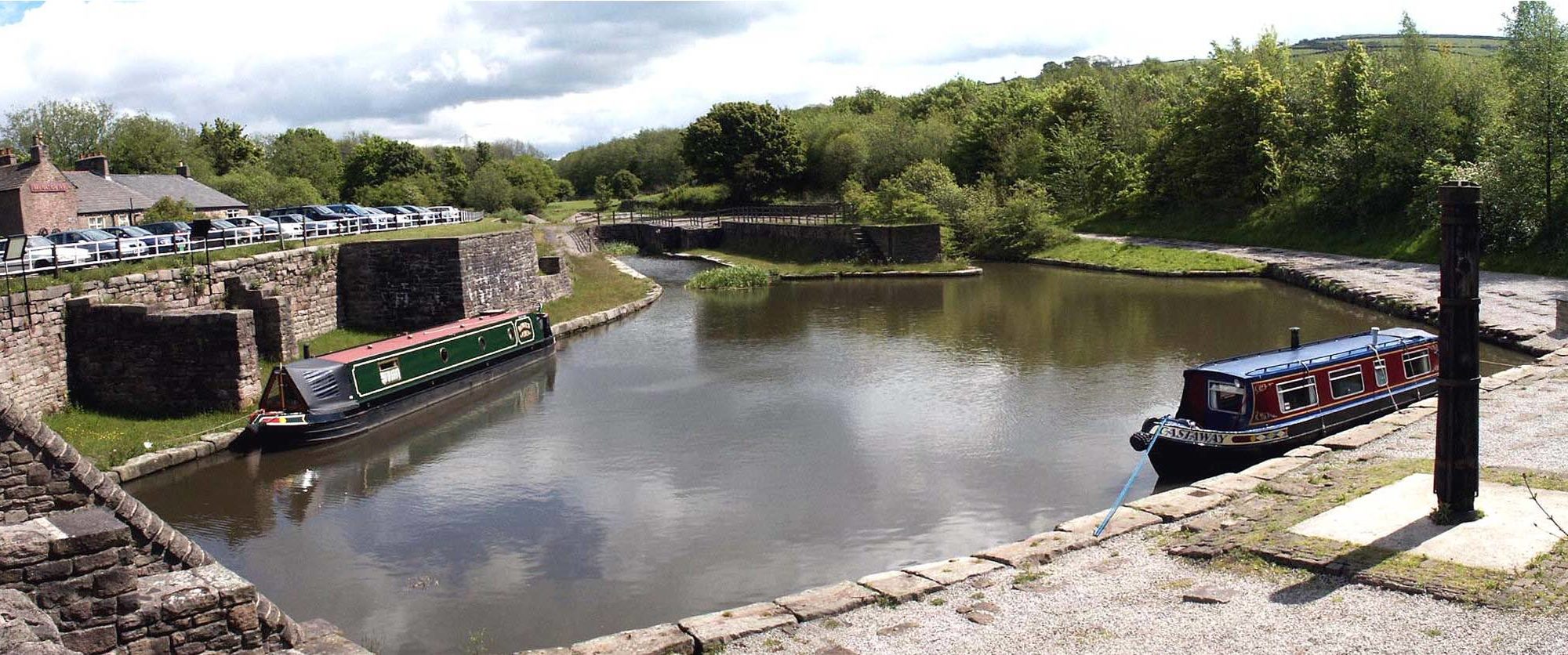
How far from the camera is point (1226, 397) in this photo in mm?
14078

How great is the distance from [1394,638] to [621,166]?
96.5m

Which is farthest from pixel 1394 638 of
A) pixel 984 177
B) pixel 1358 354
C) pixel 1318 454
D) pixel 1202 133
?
pixel 984 177

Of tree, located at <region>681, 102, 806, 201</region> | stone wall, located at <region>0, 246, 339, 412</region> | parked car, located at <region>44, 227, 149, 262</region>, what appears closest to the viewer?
stone wall, located at <region>0, 246, 339, 412</region>

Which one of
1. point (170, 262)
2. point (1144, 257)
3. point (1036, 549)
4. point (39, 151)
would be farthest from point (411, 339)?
point (1144, 257)

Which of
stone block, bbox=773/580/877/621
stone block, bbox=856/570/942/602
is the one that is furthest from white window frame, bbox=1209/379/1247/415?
stone block, bbox=773/580/877/621

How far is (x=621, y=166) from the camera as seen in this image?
331 ft

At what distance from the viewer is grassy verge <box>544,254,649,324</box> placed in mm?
30688

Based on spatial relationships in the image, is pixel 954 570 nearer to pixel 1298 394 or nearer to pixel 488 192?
pixel 1298 394

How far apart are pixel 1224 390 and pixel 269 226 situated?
2669 cm

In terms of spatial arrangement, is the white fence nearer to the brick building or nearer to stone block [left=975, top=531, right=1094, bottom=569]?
the brick building

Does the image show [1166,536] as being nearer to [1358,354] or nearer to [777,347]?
[1358,354]

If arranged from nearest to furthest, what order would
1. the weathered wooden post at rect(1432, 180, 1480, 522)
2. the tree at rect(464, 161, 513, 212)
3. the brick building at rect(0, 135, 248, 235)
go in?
the weathered wooden post at rect(1432, 180, 1480, 522), the brick building at rect(0, 135, 248, 235), the tree at rect(464, 161, 513, 212)

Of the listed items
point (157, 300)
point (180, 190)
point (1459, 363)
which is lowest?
point (1459, 363)

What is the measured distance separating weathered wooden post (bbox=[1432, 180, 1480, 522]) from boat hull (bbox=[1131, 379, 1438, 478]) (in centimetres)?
415
